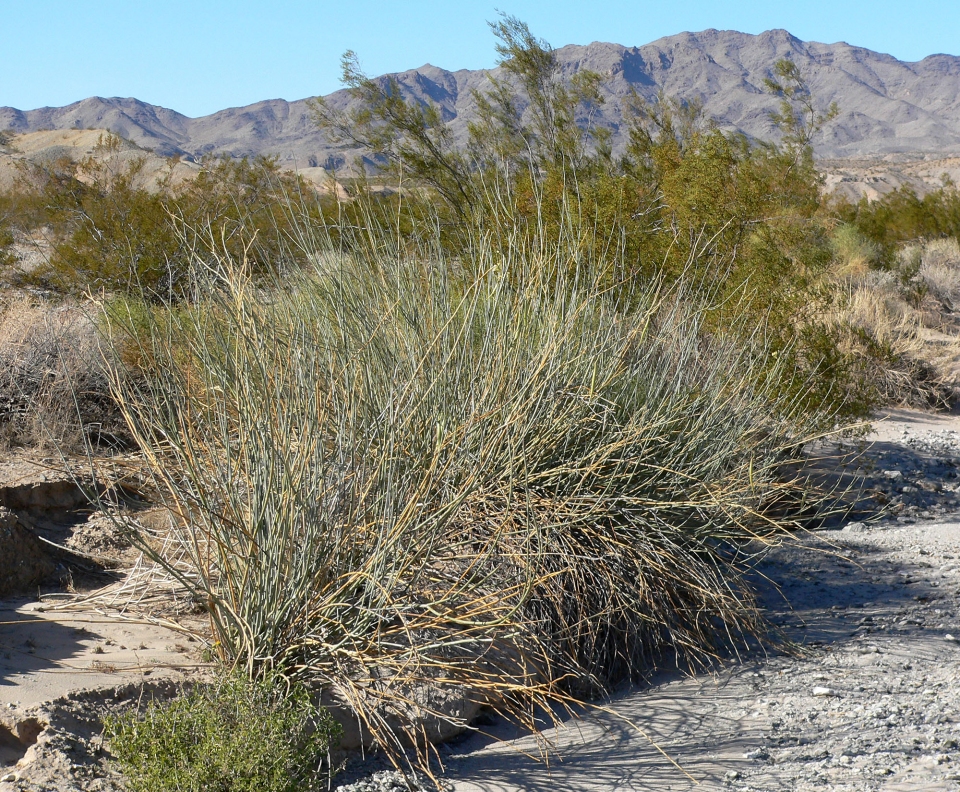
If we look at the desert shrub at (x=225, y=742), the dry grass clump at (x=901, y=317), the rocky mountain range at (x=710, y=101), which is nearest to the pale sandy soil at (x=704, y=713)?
the desert shrub at (x=225, y=742)

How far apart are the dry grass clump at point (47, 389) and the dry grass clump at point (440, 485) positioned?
7.53ft

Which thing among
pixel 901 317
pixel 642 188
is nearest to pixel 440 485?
pixel 642 188

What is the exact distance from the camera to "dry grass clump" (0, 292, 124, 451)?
685 centimetres

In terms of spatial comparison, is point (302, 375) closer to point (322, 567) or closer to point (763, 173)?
point (322, 567)

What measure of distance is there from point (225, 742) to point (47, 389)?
Answer: 187 inches

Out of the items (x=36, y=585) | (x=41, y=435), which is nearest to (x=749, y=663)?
(x=36, y=585)

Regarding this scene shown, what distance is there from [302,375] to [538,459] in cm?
127

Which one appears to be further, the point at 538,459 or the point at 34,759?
the point at 538,459

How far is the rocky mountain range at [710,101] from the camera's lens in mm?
116750

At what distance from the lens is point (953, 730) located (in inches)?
154

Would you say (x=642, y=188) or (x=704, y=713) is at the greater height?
(x=642, y=188)

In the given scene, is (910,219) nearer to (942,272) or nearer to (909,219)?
(909,219)

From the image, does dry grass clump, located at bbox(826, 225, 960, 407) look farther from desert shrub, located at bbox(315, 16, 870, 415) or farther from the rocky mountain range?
the rocky mountain range

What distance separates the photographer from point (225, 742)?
3.18 m
